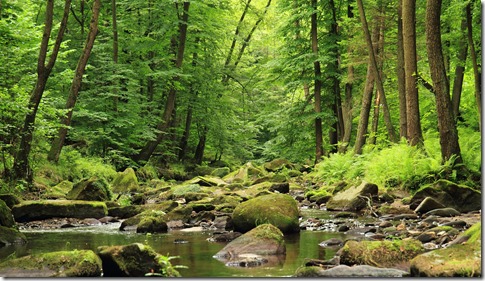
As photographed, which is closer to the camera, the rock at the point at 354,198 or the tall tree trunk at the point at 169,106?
the rock at the point at 354,198

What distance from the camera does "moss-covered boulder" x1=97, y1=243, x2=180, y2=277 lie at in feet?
18.7

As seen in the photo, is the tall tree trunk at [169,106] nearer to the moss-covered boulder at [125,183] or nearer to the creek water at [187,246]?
the moss-covered boulder at [125,183]

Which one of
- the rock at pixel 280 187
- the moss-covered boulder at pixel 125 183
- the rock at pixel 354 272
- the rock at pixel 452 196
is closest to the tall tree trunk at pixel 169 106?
the moss-covered boulder at pixel 125 183

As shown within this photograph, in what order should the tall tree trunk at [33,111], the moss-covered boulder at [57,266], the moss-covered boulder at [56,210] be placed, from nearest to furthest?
the moss-covered boulder at [57,266] → the moss-covered boulder at [56,210] → the tall tree trunk at [33,111]

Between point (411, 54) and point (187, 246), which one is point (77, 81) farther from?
point (187, 246)

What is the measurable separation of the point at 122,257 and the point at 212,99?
23.5 metres

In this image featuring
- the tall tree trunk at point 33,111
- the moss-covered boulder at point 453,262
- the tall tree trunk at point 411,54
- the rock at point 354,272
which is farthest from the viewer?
the tall tree trunk at point 411,54

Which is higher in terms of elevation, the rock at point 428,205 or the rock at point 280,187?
the rock at point 280,187

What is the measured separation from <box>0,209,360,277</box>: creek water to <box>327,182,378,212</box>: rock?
2.80 metres

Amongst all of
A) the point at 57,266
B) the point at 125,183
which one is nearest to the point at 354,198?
the point at 57,266

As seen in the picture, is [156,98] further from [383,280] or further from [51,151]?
[383,280]

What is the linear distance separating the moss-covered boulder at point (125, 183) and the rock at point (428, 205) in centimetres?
1077

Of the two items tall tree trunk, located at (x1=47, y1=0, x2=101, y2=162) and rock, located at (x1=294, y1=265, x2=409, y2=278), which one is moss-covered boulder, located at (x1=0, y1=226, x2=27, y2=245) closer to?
rock, located at (x1=294, y1=265, x2=409, y2=278)

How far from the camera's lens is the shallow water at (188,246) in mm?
6055
